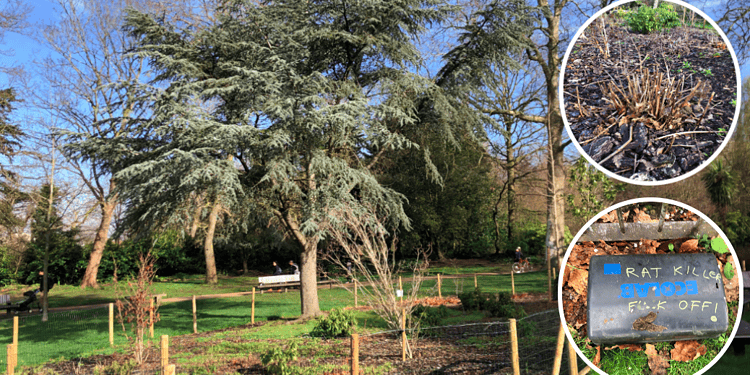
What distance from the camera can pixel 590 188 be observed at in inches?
519

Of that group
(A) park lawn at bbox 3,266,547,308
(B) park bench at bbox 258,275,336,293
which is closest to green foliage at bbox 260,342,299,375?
(A) park lawn at bbox 3,266,547,308

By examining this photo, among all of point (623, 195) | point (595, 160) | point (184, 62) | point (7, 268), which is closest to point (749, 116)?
point (623, 195)

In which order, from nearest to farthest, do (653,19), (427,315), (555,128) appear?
1. (653,19)
2. (427,315)
3. (555,128)

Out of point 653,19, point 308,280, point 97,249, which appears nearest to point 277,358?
point 653,19

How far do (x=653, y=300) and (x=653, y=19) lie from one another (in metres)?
1.81

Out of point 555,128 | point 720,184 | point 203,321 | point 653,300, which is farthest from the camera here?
point 720,184

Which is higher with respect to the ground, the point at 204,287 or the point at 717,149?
the point at 717,149

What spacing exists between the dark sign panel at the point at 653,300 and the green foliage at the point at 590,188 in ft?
36.2

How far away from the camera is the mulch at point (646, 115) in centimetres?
224

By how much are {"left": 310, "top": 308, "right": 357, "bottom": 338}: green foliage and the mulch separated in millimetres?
7680

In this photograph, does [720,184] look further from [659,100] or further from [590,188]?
[659,100]

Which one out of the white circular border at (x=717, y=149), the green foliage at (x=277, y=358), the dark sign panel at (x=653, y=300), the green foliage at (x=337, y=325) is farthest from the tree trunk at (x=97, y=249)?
the dark sign panel at (x=653, y=300)

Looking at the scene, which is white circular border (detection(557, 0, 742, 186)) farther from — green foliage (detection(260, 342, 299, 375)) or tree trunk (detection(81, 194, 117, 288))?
tree trunk (detection(81, 194, 117, 288))

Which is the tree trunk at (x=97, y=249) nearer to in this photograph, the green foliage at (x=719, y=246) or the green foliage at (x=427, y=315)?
the green foliage at (x=427, y=315)
